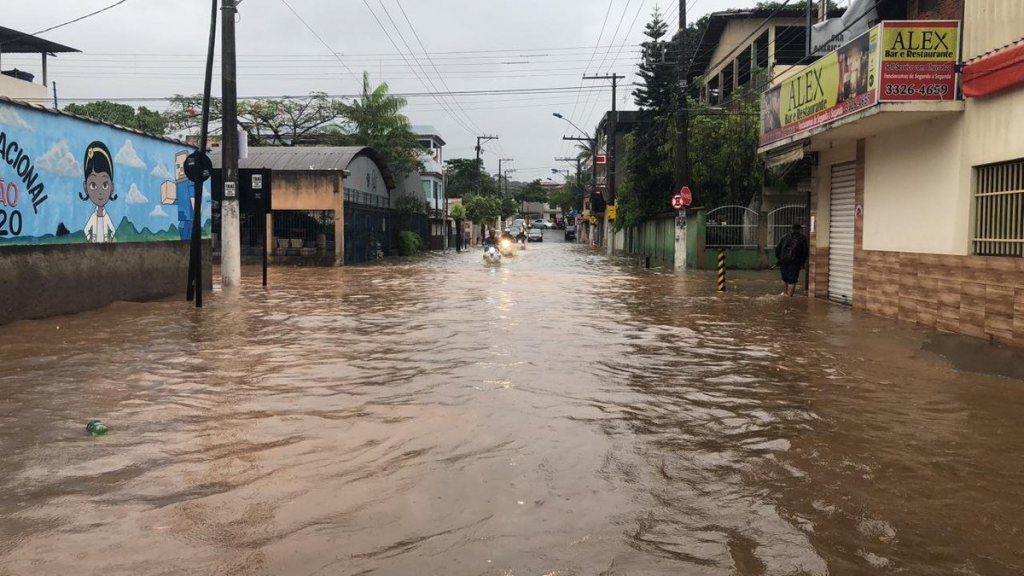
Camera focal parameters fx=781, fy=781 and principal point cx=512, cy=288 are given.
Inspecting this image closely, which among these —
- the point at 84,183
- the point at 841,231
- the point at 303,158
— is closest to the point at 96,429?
the point at 84,183

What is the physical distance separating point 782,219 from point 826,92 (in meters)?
16.2

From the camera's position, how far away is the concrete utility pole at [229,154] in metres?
19.1

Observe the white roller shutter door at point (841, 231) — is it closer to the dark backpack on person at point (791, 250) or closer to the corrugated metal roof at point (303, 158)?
the dark backpack on person at point (791, 250)

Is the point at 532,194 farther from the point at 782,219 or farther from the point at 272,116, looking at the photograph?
the point at 782,219

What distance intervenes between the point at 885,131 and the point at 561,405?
10.9 metres

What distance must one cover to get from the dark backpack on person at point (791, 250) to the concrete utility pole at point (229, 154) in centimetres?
1351

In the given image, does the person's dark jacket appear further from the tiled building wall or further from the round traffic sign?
the round traffic sign

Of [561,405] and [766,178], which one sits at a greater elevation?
[766,178]

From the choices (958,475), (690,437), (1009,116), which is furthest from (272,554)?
(1009,116)

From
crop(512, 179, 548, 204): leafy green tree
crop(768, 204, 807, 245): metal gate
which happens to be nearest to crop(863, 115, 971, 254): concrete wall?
crop(768, 204, 807, 245): metal gate

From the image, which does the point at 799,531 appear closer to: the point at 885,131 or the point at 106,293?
the point at 885,131

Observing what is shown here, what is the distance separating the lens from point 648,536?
4.23m

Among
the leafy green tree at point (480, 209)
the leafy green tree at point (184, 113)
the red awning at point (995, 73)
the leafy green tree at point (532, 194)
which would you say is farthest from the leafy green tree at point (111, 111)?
the leafy green tree at point (532, 194)

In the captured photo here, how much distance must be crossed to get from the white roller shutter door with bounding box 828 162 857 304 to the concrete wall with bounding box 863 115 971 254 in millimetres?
1386
